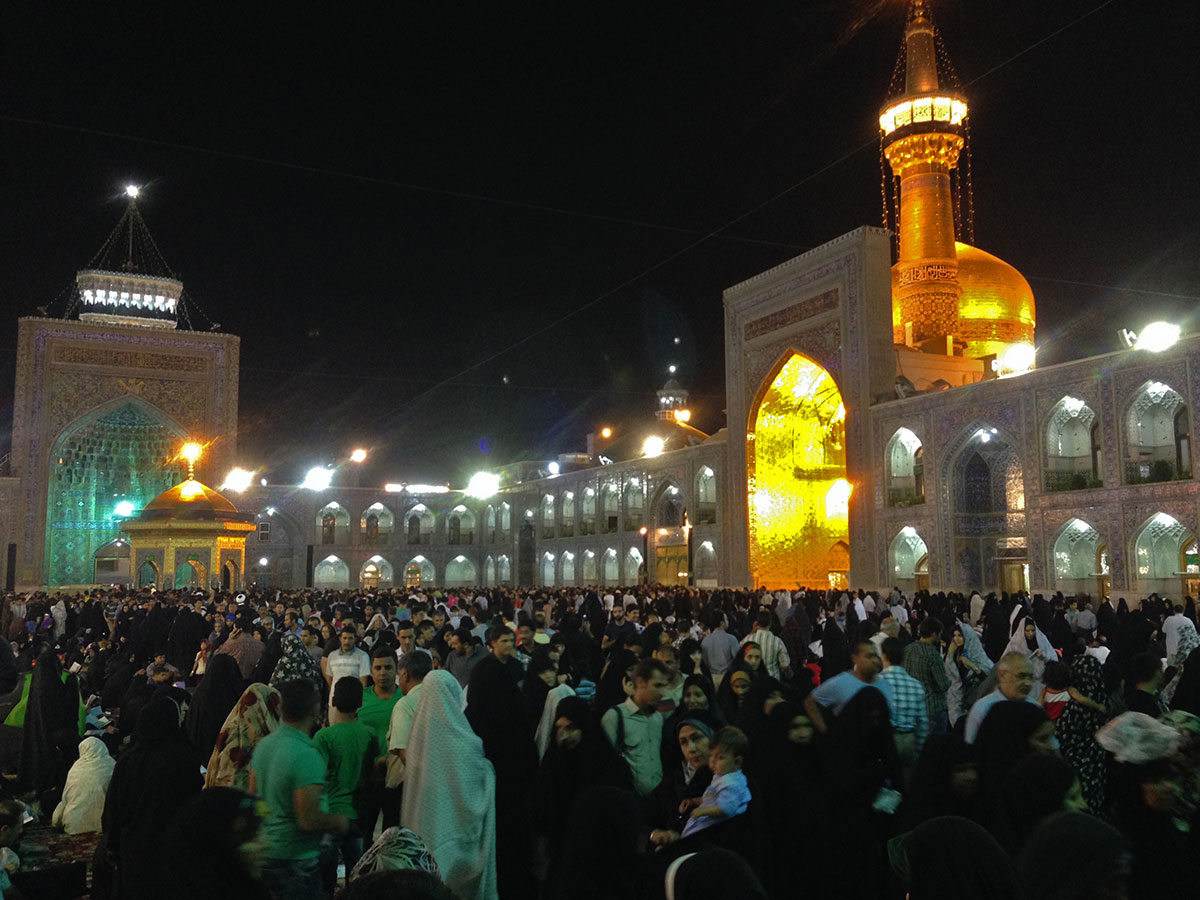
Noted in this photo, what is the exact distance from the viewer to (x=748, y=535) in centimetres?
2623

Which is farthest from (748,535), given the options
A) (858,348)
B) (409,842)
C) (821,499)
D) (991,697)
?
(409,842)

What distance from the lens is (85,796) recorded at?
5.70 metres

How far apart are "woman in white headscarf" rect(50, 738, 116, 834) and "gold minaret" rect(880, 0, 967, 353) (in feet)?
74.8

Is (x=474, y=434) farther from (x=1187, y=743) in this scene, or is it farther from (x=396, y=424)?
(x=1187, y=743)

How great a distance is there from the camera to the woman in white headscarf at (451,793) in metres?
3.91

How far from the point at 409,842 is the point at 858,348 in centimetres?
2182

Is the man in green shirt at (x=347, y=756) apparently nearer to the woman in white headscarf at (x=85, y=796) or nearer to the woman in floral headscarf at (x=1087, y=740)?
the woman in white headscarf at (x=85, y=796)

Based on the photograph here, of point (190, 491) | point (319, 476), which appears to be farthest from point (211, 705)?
point (319, 476)

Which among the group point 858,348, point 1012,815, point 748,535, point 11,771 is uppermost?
point 858,348

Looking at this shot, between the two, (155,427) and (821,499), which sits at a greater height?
(155,427)

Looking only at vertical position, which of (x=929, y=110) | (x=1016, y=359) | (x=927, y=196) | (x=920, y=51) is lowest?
(x=1016, y=359)

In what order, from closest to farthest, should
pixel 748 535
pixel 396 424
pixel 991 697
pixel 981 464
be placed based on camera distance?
pixel 991 697 → pixel 981 464 → pixel 748 535 → pixel 396 424

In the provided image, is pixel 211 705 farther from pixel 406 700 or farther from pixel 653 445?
pixel 653 445

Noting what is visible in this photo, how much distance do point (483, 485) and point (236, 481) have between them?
1156cm
